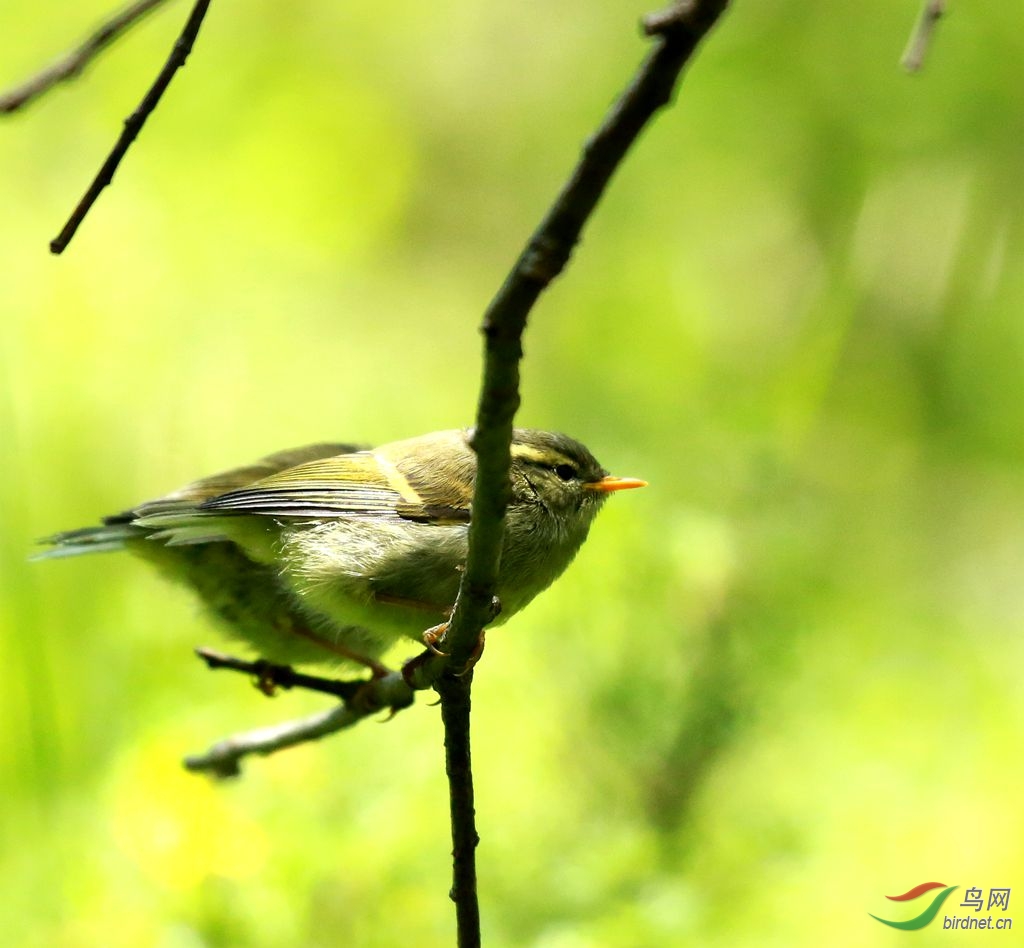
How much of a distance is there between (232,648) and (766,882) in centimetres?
252

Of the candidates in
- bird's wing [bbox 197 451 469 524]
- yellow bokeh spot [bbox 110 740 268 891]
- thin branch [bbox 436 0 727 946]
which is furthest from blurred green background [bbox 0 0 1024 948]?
thin branch [bbox 436 0 727 946]

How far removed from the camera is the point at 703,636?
429cm

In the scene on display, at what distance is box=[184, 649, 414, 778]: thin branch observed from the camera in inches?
125

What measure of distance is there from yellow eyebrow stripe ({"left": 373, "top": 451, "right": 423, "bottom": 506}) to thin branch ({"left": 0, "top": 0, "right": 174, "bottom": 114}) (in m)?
2.29

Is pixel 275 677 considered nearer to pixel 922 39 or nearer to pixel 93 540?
pixel 93 540

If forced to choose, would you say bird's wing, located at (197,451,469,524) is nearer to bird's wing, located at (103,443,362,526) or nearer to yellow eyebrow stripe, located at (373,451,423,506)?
yellow eyebrow stripe, located at (373,451,423,506)

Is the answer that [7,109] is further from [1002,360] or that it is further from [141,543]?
[1002,360]

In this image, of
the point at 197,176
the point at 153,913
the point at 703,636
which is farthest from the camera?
the point at 197,176

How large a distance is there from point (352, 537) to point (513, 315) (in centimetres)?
211

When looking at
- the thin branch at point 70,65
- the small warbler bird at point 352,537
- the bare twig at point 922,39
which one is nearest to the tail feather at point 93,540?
the small warbler bird at point 352,537

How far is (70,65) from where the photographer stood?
1.24 metres

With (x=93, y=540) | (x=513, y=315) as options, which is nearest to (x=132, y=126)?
(x=513, y=315)

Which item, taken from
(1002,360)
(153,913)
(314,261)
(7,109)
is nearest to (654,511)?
(153,913)

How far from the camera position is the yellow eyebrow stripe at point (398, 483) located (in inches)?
139
